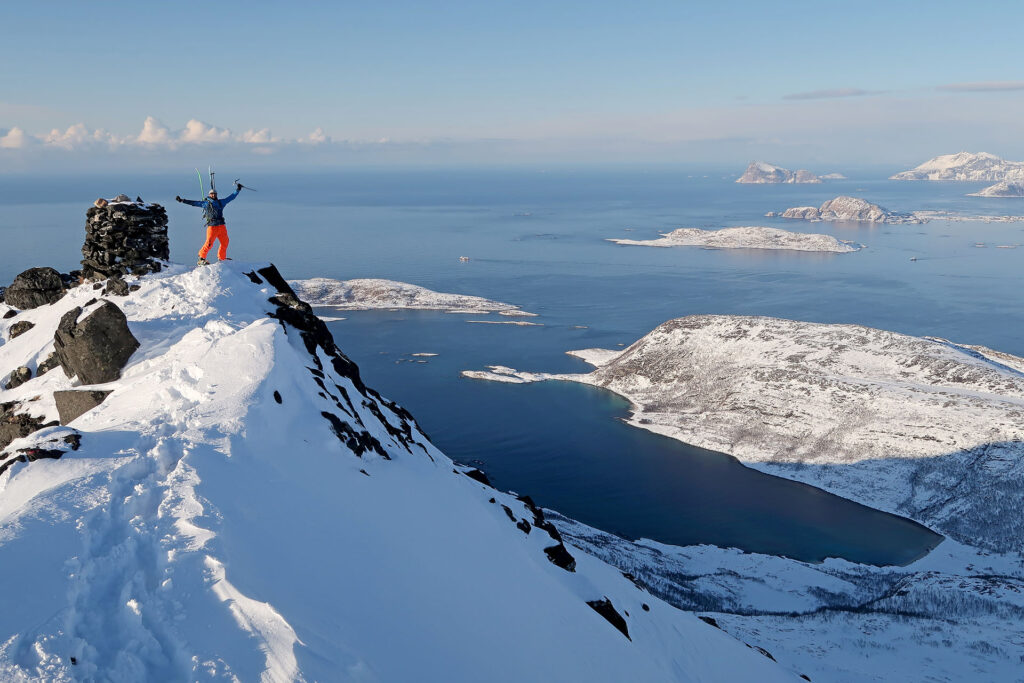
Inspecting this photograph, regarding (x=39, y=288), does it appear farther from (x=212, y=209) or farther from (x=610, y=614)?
(x=610, y=614)

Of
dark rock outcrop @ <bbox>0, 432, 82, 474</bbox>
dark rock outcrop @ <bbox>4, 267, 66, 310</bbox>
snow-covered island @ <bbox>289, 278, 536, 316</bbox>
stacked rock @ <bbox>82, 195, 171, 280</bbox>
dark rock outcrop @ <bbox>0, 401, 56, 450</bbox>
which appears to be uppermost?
stacked rock @ <bbox>82, 195, 171, 280</bbox>

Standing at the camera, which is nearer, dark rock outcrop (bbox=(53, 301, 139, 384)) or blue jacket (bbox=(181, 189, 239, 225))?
dark rock outcrop (bbox=(53, 301, 139, 384))

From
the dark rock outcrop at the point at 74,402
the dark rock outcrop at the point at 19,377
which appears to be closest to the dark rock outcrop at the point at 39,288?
the dark rock outcrop at the point at 19,377

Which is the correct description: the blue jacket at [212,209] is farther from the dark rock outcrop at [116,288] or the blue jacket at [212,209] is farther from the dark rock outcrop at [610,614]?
the dark rock outcrop at [610,614]

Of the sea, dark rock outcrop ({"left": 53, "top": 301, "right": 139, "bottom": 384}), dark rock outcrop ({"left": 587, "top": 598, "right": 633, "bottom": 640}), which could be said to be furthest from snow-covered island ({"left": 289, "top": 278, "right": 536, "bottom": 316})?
dark rock outcrop ({"left": 587, "top": 598, "right": 633, "bottom": 640})

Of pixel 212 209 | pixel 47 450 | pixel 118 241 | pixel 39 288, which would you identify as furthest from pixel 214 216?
pixel 47 450

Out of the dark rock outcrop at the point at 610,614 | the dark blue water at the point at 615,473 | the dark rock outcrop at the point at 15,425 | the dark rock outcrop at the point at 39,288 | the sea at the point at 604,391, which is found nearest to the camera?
the dark rock outcrop at the point at 610,614

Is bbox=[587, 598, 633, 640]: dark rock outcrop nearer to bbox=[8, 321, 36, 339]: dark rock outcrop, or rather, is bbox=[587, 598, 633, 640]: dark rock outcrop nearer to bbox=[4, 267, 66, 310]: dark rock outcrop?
bbox=[8, 321, 36, 339]: dark rock outcrop
